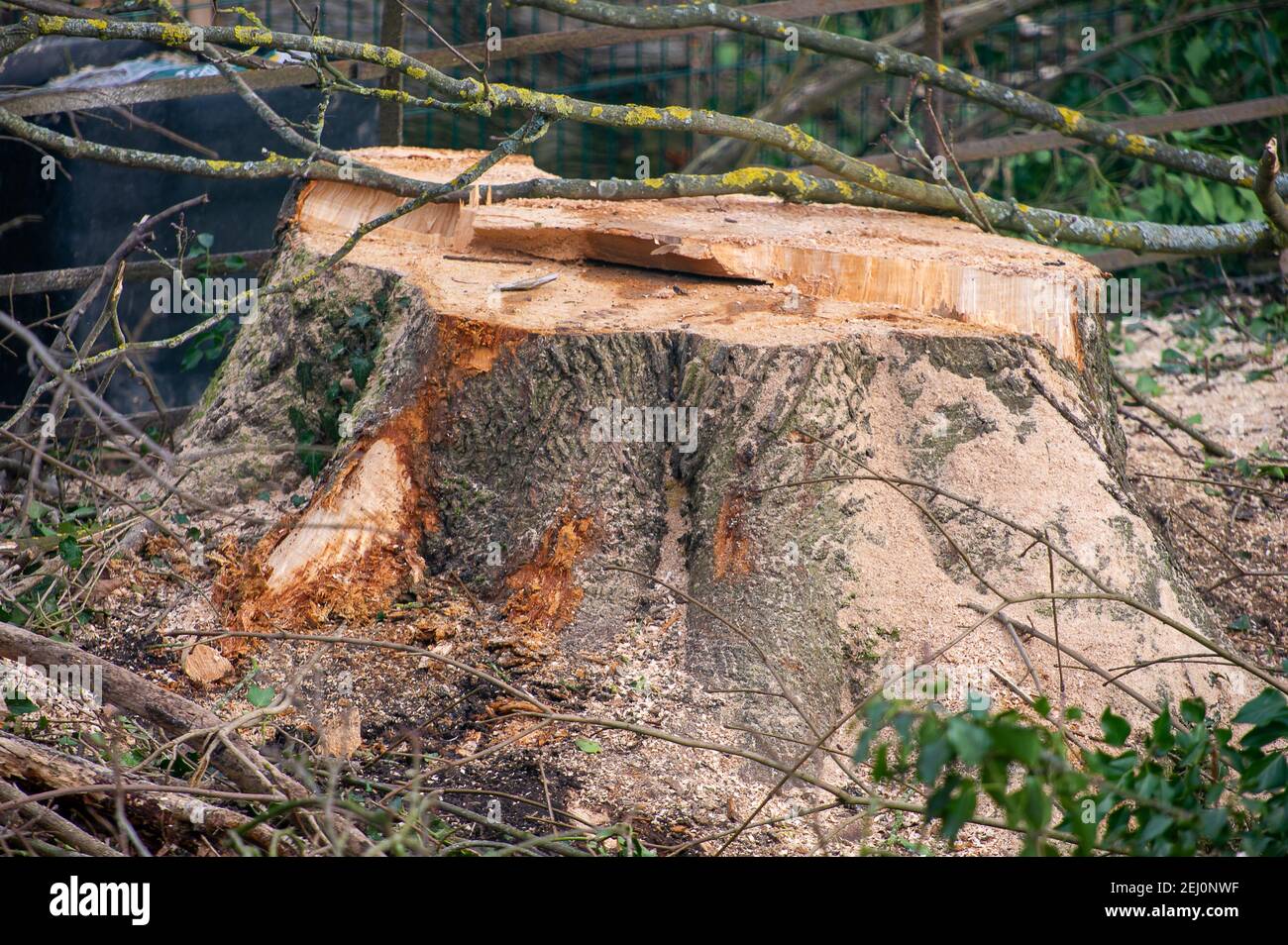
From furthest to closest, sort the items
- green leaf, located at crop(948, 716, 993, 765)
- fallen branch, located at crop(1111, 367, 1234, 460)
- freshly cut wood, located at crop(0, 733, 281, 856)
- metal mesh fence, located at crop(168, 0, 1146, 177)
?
metal mesh fence, located at crop(168, 0, 1146, 177), fallen branch, located at crop(1111, 367, 1234, 460), freshly cut wood, located at crop(0, 733, 281, 856), green leaf, located at crop(948, 716, 993, 765)

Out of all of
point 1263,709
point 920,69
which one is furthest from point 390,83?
point 1263,709

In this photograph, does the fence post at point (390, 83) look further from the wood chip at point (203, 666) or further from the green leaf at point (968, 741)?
the green leaf at point (968, 741)

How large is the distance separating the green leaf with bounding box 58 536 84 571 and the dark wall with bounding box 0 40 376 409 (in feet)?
6.28

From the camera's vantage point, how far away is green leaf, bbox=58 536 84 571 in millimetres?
3262

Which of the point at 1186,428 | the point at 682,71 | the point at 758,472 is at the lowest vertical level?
the point at 758,472

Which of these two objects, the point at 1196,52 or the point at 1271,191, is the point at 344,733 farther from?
the point at 1196,52

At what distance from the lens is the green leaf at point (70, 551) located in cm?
326

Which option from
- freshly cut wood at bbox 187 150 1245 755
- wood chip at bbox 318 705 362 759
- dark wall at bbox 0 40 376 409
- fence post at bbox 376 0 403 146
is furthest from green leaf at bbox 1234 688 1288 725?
dark wall at bbox 0 40 376 409

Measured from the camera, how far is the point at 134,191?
5027 mm

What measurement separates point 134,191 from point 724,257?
2887 mm

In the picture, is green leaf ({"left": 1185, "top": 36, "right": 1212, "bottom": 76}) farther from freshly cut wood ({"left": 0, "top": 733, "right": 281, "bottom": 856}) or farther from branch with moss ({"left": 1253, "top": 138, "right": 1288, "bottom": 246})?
freshly cut wood ({"left": 0, "top": 733, "right": 281, "bottom": 856})

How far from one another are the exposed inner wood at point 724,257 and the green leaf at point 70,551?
3.63ft
